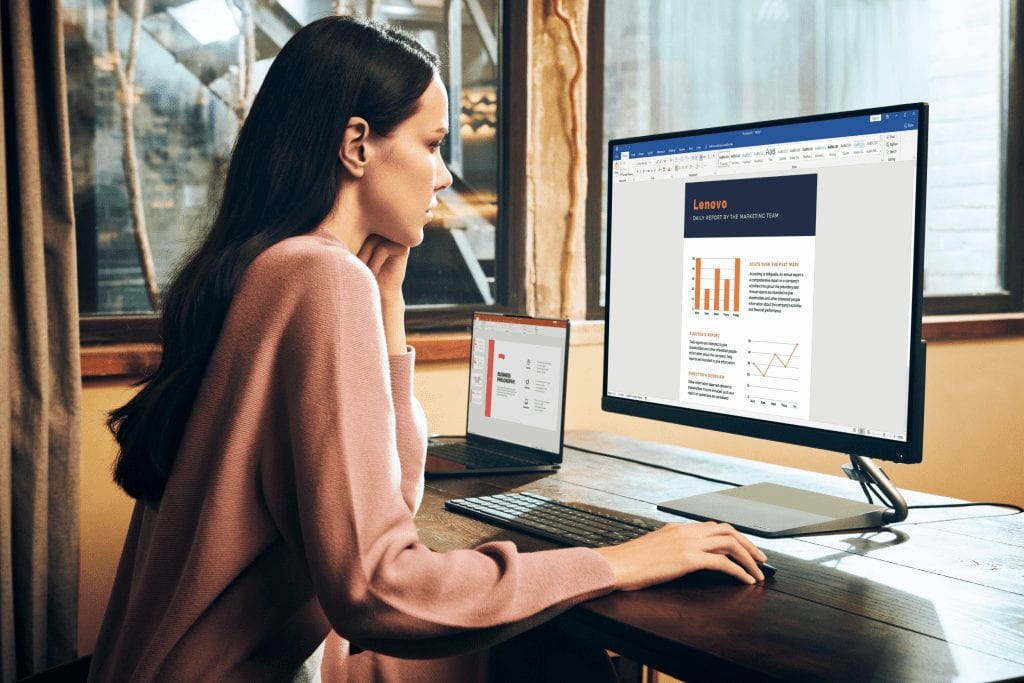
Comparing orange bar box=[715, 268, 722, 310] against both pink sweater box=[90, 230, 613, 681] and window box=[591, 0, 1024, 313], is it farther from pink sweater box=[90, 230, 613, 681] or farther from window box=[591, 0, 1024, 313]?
window box=[591, 0, 1024, 313]

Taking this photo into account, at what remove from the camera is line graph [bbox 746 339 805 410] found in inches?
49.1

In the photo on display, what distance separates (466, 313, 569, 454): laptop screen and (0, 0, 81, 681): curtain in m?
0.75

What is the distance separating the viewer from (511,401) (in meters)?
1.75

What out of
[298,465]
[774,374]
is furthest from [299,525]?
[774,374]

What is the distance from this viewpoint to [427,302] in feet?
7.80

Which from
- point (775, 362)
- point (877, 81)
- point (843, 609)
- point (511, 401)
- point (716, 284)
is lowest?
point (843, 609)

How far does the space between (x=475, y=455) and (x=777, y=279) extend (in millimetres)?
678

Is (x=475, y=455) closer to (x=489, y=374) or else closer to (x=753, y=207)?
(x=489, y=374)

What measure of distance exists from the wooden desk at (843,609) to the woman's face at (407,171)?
0.40 metres

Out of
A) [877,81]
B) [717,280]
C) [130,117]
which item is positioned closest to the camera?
[717,280]

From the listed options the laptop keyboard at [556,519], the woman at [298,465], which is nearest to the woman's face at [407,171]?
the woman at [298,465]

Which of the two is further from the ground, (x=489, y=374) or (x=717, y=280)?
(x=717, y=280)

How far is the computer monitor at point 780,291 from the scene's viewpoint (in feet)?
3.76

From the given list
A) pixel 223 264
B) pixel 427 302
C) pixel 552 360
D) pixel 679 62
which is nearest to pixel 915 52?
pixel 679 62
